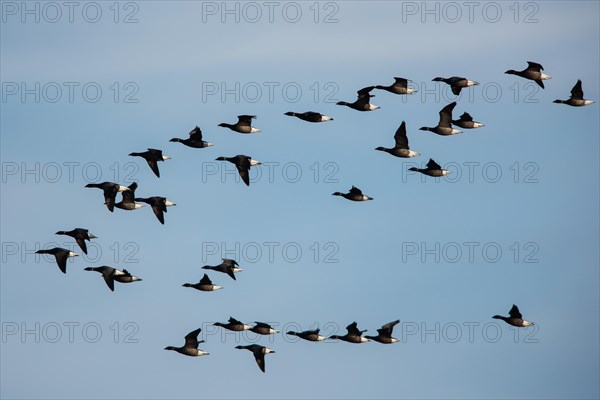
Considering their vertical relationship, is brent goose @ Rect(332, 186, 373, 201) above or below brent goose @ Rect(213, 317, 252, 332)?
above

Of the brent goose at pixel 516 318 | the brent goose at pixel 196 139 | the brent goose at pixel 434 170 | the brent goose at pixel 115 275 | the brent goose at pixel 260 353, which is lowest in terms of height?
the brent goose at pixel 260 353

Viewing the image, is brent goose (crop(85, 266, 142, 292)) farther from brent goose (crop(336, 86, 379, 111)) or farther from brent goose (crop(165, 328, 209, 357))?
brent goose (crop(336, 86, 379, 111))

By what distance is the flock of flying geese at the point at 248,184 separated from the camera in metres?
89.1

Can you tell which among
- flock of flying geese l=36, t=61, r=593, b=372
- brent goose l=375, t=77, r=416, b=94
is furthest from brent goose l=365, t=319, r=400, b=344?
brent goose l=375, t=77, r=416, b=94

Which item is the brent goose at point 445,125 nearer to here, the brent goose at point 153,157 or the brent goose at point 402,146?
the brent goose at point 402,146

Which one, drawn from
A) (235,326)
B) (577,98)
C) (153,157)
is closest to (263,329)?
(235,326)

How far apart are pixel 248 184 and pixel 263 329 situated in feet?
24.1

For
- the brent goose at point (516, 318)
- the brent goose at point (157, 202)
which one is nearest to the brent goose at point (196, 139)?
the brent goose at point (157, 202)

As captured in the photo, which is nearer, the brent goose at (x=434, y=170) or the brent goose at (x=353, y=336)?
the brent goose at (x=434, y=170)

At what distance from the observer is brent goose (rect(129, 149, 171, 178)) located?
90.3 meters

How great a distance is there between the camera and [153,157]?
90.8 m

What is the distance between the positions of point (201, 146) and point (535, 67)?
662 inches

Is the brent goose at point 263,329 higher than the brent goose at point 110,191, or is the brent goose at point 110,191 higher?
the brent goose at point 110,191

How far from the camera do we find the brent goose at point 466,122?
294 ft
